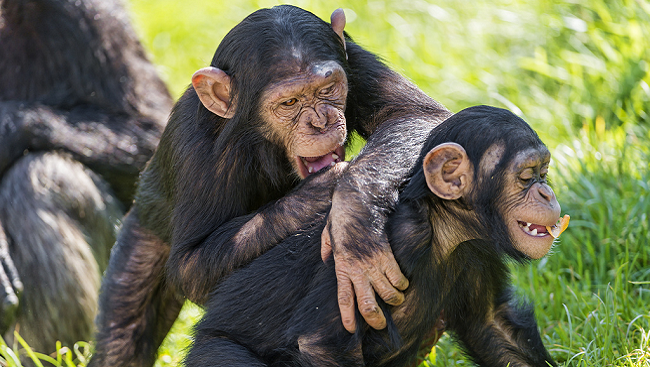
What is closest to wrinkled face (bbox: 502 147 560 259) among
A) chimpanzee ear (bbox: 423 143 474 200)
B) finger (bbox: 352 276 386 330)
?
chimpanzee ear (bbox: 423 143 474 200)

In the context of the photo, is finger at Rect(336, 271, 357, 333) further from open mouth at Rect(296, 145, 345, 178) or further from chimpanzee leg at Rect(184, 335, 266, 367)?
open mouth at Rect(296, 145, 345, 178)

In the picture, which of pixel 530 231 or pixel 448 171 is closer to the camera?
pixel 530 231

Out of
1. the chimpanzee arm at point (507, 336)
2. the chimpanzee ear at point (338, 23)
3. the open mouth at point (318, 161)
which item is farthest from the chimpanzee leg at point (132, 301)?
the chimpanzee arm at point (507, 336)

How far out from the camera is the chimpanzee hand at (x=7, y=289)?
459 centimetres

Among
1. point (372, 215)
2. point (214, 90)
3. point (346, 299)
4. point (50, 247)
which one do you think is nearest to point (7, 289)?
point (50, 247)

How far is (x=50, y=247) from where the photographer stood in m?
4.95

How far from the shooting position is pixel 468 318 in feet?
12.1

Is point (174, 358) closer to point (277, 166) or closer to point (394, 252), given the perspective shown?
point (277, 166)

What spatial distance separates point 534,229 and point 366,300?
0.73 meters

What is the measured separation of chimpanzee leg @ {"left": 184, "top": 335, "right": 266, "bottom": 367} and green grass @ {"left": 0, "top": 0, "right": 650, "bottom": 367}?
964 mm

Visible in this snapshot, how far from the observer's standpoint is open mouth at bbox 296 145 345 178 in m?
3.75

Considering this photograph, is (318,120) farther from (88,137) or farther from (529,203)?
(88,137)

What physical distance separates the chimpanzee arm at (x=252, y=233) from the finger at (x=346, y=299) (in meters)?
0.42

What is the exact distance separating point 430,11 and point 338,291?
17.8 feet
